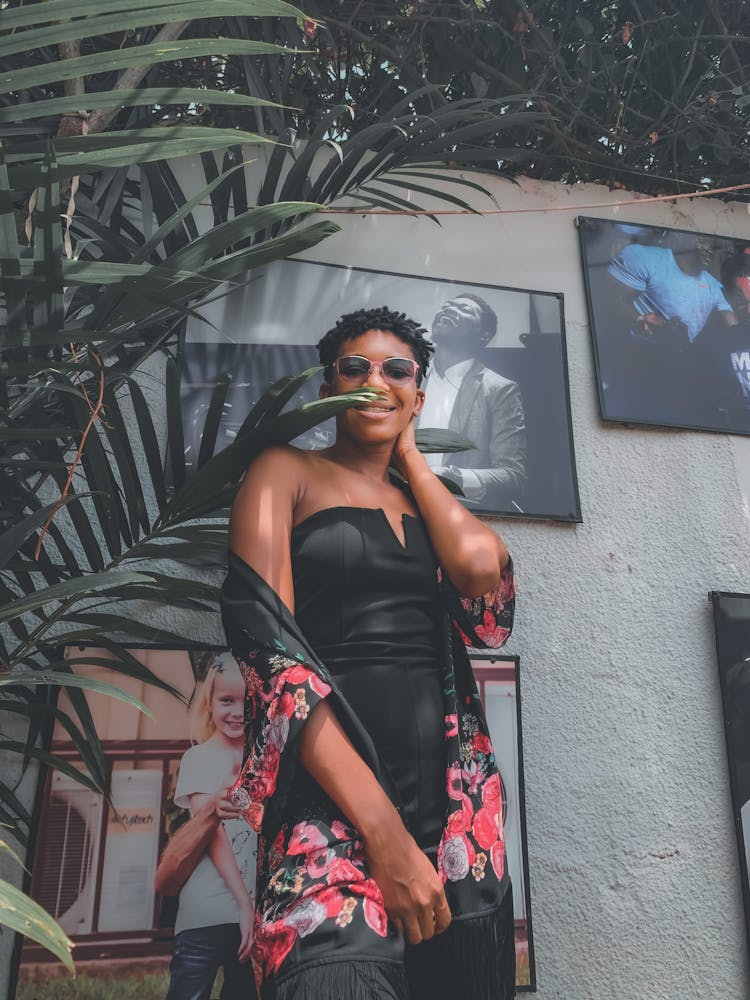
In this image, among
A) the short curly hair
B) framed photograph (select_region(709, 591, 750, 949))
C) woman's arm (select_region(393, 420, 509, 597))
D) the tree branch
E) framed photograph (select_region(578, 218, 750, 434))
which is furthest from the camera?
framed photograph (select_region(578, 218, 750, 434))

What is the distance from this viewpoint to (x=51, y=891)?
1562 mm

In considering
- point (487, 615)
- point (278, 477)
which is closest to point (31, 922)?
point (278, 477)

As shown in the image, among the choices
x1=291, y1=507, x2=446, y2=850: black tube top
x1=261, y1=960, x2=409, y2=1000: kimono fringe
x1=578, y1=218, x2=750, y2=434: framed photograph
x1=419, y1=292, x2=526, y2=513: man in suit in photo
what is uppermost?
x1=578, y1=218, x2=750, y2=434: framed photograph

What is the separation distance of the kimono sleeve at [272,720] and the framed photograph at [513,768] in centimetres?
79

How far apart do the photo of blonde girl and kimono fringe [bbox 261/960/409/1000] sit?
28.8 inches

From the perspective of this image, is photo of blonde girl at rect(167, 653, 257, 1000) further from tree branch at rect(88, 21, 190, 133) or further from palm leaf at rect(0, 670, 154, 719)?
tree branch at rect(88, 21, 190, 133)

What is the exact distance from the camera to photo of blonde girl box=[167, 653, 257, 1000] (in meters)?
1.54

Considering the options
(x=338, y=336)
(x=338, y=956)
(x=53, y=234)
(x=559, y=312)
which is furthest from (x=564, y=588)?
(x=53, y=234)

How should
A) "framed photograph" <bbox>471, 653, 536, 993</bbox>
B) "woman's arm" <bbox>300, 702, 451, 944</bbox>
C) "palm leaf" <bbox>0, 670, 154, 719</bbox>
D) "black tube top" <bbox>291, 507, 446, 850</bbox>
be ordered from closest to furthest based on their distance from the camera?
"palm leaf" <bbox>0, 670, 154, 719</bbox> < "woman's arm" <bbox>300, 702, 451, 944</bbox> < "black tube top" <bbox>291, 507, 446, 850</bbox> < "framed photograph" <bbox>471, 653, 536, 993</bbox>

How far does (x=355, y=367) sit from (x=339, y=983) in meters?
0.77

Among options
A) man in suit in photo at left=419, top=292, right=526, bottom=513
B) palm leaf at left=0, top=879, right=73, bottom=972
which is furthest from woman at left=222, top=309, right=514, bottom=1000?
man in suit in photo at left=419, top=292, right=526, bottom=513

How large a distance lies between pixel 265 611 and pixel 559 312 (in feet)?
4.73

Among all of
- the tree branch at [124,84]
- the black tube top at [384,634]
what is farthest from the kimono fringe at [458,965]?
the tree branch at [124,84]

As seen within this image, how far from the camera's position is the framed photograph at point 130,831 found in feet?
5.08
